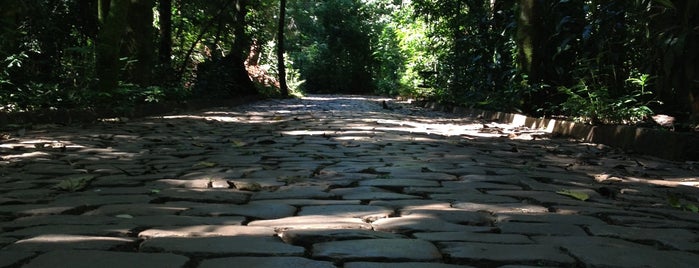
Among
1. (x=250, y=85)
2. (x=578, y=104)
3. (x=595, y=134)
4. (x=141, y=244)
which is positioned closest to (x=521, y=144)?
(x=595, y=134)

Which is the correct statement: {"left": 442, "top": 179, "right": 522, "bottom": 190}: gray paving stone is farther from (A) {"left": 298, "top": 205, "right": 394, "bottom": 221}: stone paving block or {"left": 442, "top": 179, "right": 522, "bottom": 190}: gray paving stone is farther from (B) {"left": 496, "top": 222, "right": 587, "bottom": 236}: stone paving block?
(B) {"left": 496, "top": 222, "right": 587, "bottom": 236}: stone paving block

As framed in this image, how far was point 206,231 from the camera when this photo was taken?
256 centimetres

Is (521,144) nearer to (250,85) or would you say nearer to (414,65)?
(250,85)

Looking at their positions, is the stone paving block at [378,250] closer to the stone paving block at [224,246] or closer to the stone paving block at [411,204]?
the stone paving block at [224,246]

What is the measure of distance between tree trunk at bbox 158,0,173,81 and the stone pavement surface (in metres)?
8.33

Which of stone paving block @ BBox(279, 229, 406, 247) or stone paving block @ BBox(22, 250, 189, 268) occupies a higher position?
stone paving block @ BBox(279, 229, 406, 247)

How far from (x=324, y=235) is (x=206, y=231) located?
0.49m


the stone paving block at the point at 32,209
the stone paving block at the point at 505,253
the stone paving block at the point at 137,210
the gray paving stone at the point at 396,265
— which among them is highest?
the stone paving block at the point at 505,253

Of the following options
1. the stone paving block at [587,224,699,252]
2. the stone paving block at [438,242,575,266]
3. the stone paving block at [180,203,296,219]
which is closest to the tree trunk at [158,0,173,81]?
the stone paving block at [180,203,296,219]

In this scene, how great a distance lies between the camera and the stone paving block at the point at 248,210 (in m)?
2.96

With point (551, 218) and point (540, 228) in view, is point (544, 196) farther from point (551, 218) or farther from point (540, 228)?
point (540, 228)

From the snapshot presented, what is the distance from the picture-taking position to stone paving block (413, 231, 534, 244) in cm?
245

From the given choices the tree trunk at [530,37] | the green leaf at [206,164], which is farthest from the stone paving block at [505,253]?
the tree trunk at [530,37]

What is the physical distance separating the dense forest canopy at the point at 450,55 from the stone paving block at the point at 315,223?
172 inches
